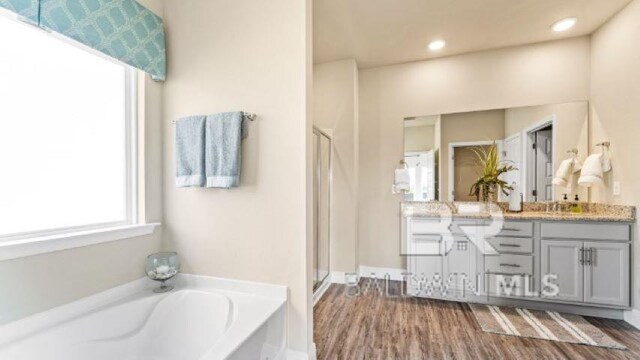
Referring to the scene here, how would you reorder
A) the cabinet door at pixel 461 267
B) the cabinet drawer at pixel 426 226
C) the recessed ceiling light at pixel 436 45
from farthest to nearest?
the recessed ceiling light at pixel 436 45
the cabinet drawer at pixel 426 226
the cabinet door at pixel 461 267

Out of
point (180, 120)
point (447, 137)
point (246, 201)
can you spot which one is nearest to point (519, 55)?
point (447, 137)

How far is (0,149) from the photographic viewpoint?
4.17ft

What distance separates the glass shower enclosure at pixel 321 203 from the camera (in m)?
2.80

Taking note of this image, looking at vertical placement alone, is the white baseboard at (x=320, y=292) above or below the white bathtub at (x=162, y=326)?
below

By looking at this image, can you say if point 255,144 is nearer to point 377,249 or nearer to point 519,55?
point 377,249

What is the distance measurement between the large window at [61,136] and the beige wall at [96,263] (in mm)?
94

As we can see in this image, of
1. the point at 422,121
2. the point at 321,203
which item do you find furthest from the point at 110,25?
the point at 422,121

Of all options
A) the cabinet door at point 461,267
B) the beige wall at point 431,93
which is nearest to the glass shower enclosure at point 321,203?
the beige wall at point 431,93

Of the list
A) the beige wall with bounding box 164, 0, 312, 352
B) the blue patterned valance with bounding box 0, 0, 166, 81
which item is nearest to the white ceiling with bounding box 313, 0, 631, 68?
the beige wall with bounding box 164, 0, 312, 352

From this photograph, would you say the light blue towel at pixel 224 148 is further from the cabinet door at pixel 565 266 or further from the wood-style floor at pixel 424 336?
the cabinet door at pixel 565 266

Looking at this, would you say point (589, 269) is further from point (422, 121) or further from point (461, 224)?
point (422, 121)

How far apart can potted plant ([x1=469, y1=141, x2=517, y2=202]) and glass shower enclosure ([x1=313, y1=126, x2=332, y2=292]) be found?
5.42 ft

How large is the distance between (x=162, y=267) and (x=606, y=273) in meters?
3.53

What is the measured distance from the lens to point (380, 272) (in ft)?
11.2
